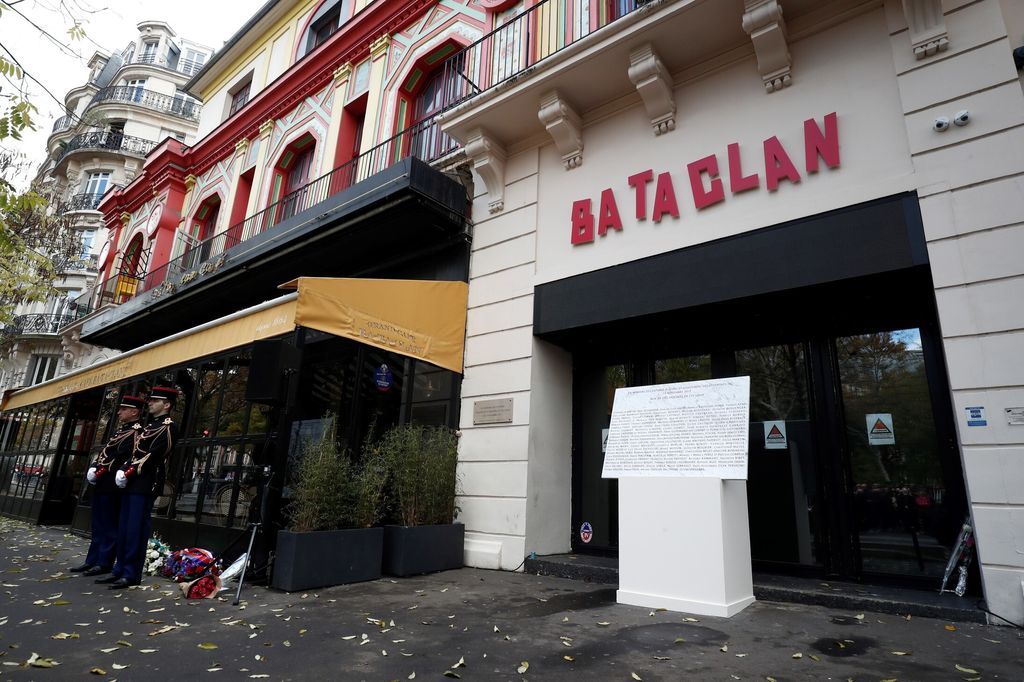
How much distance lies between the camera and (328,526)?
6.02m

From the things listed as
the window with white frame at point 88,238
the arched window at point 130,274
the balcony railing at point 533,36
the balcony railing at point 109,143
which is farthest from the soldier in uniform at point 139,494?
the balcony railing at point 109,143

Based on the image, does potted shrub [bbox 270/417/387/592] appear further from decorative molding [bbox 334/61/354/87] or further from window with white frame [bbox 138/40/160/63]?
window with white frame [bbox 138/40/160/63]

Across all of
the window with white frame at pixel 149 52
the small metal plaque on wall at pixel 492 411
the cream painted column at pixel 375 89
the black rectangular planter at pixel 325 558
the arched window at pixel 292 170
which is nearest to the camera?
the black rectangular planter at pixel 325 558

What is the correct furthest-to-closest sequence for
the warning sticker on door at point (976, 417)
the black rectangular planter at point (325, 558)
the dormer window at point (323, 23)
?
the dormer window at point (323, 23) < the black rectangular planter at point (325, 558) < the warning sticker on door at point (976, 417)

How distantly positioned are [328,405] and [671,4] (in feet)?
25.3

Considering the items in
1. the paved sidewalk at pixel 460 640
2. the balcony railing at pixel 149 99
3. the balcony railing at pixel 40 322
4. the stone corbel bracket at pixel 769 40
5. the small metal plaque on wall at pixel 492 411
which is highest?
the balcony railing at pixel 149 99

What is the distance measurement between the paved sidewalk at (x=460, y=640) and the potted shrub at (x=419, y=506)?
0.87 meters

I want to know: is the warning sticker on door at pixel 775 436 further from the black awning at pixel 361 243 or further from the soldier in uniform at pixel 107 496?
the soldier in uniform at pixel 107 496

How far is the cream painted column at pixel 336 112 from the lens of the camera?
12.3 m

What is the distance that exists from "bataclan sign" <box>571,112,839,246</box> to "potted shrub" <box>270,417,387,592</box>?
433 centimetres

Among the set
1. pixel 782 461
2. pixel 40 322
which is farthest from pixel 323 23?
pixel 40 322

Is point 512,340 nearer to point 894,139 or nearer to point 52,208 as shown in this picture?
point 894,139

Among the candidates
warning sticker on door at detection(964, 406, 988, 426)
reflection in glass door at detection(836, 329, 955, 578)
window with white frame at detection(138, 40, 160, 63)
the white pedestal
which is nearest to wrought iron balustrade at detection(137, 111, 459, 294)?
the white pedestal

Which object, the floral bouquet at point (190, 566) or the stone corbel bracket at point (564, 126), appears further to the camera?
the stone corbel bracket at point (564, 126)
